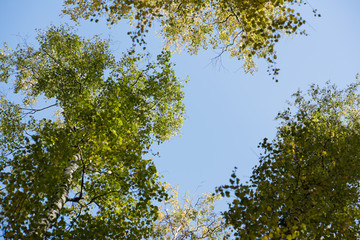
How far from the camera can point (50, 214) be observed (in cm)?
771

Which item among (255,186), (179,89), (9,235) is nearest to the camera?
(9,235)

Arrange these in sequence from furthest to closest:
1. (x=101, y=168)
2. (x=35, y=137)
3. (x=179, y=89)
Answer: (x=179, y=89)
(x=101, y=168)
(x=35, y=137)

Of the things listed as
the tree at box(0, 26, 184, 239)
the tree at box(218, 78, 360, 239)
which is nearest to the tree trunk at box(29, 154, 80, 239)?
the tree at box(0, 26, 184, 239)

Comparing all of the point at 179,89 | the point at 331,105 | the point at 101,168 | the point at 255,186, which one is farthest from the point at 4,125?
the point at 331,105

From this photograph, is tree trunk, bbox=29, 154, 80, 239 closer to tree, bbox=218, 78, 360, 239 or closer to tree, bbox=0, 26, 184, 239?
tree, bbox=0, 26, 184, 239

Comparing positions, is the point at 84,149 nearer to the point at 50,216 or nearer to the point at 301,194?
the point at 50,216

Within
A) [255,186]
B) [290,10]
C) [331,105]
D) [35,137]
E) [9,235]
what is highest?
[331,105]

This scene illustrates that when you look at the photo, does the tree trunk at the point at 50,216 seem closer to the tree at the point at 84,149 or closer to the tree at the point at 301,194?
the tree at the point at 84,149

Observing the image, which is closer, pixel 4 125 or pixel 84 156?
pixel 84 156

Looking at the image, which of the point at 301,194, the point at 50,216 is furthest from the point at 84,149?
the point at 301,194

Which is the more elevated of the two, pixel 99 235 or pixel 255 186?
pixel 255 186

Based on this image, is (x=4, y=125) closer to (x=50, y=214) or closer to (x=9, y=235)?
(x=50, y=214)

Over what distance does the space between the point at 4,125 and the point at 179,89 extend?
10.7 metres

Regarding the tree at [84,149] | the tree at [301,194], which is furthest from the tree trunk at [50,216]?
the tree at [301,194]
